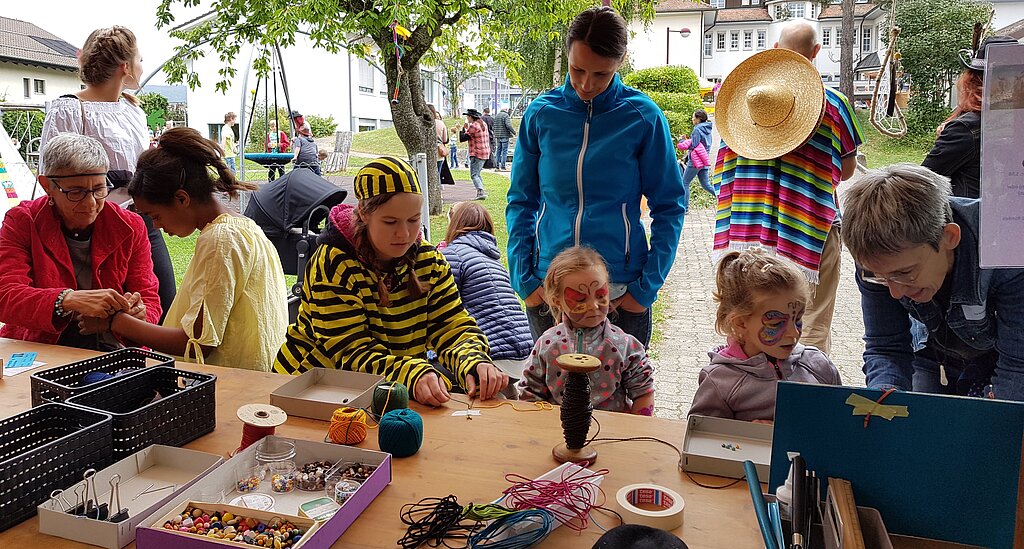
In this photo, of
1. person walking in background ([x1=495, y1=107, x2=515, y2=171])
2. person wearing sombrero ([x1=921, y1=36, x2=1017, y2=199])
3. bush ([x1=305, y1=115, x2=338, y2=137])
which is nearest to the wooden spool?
person wearing sombrero ([x1=921, y1=36, x2=1017, y2=199])

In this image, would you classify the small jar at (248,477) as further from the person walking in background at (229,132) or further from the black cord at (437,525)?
the person walking in background at (229,132)

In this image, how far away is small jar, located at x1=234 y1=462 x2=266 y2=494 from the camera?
1.35m

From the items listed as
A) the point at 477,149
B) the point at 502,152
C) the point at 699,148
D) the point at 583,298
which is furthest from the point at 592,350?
the point at 502,152

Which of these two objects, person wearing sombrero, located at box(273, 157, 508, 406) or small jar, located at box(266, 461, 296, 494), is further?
person wearing sombrero, located at box(273, 157, 508, 406)

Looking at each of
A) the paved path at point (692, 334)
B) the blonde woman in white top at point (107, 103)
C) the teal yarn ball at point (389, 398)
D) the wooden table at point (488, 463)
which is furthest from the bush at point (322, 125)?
the teal yarn ball at point (389, 398)

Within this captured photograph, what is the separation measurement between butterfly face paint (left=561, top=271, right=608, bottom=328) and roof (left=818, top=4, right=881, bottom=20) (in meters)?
8.12

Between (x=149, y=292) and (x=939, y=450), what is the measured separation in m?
2.51

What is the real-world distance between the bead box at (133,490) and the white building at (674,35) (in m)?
13.9

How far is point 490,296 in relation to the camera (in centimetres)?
290

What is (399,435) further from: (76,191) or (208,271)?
(76,191)

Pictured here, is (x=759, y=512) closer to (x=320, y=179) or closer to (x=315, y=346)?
(x=315, y=346)

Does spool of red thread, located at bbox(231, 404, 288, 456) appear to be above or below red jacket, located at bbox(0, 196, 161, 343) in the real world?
below

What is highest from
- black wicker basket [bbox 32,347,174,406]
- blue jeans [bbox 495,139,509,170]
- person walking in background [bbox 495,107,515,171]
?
person walking in background [bbox 495,107,515,171]

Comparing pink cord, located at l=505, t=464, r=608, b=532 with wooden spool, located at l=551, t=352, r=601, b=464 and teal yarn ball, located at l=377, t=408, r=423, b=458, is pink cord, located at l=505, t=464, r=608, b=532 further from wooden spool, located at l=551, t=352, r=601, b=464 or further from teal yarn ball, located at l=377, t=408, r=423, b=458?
teal yarn ball, located at l=377, t=408, r=423, b=458
